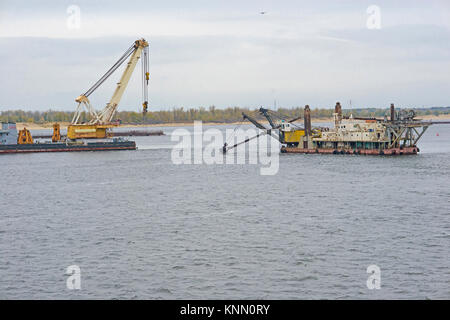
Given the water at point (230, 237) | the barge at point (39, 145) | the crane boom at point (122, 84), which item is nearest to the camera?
the water at point (230, 237)

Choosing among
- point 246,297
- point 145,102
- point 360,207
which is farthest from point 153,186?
point 145,102

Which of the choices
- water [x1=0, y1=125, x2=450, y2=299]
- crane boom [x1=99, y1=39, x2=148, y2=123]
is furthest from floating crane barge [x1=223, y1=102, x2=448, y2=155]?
crane boom [x1=99, y1=39, x2=148, y2=123]

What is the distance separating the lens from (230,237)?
114 ft

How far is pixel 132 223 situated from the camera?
132 feet

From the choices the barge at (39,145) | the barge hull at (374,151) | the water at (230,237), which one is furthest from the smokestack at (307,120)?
the barge at (39,145)

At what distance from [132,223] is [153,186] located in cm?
2284

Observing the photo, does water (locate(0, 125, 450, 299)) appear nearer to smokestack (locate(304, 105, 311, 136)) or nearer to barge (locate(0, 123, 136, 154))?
smokestack (locate(304, 105, 311, 136))

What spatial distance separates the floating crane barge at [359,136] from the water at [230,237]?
21.9 metres

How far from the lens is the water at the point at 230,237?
2547 centimetres

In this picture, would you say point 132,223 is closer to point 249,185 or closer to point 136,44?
point 249,185

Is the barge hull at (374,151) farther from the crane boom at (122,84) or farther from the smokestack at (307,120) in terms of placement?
the crane boom at (122,84)

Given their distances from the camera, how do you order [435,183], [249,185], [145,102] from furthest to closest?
1. [145,102]
2. [249,185]
3. [435,183]

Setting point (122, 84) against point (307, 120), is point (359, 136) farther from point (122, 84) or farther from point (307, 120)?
point (122, 84)

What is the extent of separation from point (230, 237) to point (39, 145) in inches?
3923
